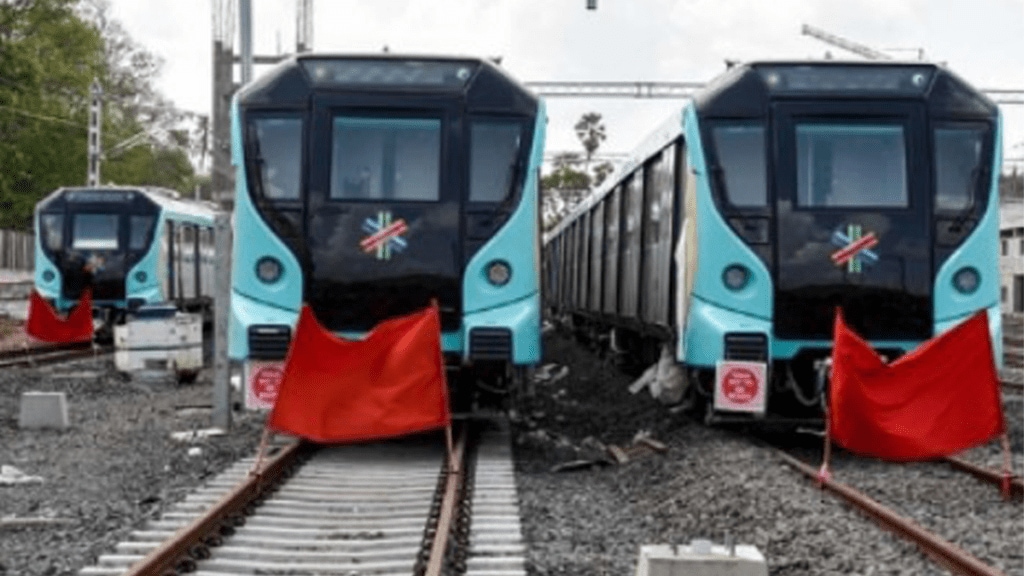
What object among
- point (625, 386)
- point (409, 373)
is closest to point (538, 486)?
point (409, 373)

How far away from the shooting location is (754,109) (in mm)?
12031

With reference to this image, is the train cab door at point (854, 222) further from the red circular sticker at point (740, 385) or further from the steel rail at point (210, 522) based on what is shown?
the steel rail at point (210, 522)

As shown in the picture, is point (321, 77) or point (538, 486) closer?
point (538, 486)

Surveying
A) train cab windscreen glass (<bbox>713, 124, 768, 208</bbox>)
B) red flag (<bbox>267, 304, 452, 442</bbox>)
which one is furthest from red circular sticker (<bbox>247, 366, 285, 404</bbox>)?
train cab windscreen glass (<bbox>713, 124, 768, 208</bbox>)

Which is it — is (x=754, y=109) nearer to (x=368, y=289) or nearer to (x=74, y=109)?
(x=368, y=289)

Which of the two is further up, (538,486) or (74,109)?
(74,109)

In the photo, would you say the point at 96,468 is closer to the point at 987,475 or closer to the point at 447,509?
the point at 447,509

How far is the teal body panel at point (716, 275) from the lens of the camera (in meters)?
11.8

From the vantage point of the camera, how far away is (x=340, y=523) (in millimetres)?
8203

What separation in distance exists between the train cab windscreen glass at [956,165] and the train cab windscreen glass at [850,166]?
0.92 ft

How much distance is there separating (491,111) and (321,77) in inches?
52.1

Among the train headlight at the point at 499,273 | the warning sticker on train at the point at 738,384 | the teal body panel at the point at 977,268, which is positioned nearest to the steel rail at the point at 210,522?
the train headlight at the point at 499,273

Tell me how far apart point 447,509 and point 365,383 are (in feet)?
8.04

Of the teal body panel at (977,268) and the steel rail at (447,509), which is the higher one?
the teal body panel at (977,268)
